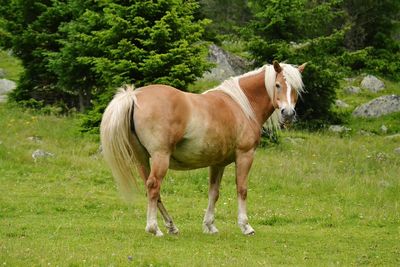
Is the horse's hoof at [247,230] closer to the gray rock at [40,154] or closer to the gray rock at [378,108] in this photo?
the gray rock at [40,154]

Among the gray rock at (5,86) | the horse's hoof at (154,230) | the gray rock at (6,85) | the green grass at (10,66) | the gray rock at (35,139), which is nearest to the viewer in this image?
the horse's hoof at (154,230)

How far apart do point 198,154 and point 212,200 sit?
113cm

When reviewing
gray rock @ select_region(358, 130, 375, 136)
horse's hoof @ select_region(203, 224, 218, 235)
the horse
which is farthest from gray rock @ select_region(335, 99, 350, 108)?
horse's hoof @ select_region(203, 224, 218, 235)

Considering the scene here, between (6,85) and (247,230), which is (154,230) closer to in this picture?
(247,230)

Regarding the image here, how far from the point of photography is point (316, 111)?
957 inches

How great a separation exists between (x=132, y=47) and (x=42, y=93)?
324 inches

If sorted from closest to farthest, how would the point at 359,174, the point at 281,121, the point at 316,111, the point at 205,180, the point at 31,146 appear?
the point at 281,121 < the point at 205,180 < the point at 359,174 < the point at 31,146 < the point at 316,111

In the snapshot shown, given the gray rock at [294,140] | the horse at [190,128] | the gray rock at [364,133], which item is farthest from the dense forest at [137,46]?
the horse at [190,128]

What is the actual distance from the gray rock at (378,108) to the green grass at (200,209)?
543 centimetres

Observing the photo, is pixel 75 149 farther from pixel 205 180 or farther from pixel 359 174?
pixel 359 174

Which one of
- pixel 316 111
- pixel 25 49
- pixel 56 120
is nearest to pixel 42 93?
pixel 25 49

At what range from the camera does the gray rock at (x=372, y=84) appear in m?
31.1

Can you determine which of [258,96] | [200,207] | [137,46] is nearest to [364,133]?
[137,46]

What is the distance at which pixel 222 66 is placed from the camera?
28578 mm
